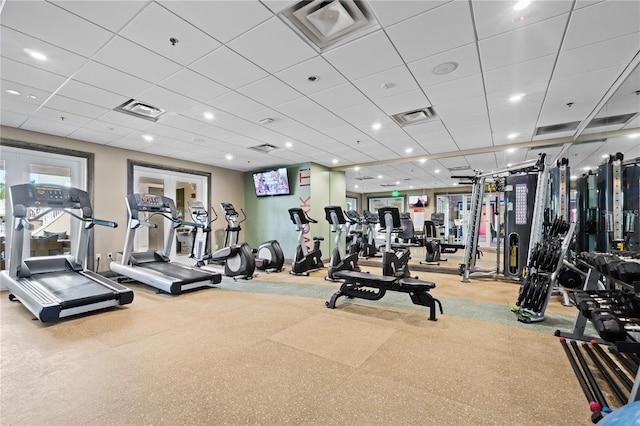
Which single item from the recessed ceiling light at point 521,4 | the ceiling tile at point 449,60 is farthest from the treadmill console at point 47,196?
the recessed ceiling light at point 521,4

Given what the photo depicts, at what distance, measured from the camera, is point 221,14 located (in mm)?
2309

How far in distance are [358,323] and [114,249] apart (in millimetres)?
5720

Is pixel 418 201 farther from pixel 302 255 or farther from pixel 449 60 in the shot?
pixel 449 60

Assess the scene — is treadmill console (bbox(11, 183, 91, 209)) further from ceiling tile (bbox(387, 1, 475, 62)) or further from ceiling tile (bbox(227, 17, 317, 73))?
ceiling tile (bbox(387, 1, 475, 62))

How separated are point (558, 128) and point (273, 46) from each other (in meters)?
5.25

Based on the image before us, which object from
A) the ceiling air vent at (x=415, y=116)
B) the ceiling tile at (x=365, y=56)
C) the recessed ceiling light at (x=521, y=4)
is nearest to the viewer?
the recessed ceiling light at (x=521, y=4)

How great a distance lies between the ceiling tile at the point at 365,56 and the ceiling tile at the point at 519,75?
1.18 metres

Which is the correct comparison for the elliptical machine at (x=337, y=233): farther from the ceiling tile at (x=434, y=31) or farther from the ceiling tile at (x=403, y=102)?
the ceiling tile at (x=434, y=31)

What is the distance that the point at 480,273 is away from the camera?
584 centimetres

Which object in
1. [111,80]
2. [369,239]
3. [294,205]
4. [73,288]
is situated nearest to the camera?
[111,80]

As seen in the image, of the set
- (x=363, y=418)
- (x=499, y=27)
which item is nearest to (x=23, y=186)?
(x=363, y=418)

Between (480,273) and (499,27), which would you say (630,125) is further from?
(480,273)

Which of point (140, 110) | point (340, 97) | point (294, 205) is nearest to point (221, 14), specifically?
point (340, 97)

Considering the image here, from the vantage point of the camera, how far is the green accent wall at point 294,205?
26.3 ft
